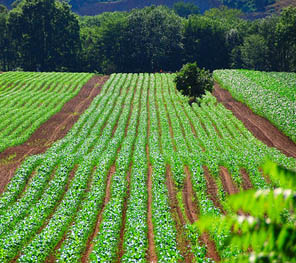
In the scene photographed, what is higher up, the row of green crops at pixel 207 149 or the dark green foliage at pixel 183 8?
the dark green foliage at pixel 183 8

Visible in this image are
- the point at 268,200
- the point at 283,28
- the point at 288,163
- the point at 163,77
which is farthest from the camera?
the point at 283,28

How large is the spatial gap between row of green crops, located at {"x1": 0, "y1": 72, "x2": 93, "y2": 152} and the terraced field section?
543 centimetres

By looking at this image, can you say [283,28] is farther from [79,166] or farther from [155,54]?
[79,166]

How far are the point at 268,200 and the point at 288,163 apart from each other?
22.3 metres

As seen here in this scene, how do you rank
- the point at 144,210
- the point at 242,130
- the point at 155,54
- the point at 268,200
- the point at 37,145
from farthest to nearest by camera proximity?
the point at 155,54
the point at 242,130
the point at 37,145
the point at 144,210
the point at 268,200

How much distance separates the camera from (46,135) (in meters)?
31.2

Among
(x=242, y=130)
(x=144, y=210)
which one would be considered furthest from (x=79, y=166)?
(x=242, y=130)

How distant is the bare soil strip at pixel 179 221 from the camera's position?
12.9 meters

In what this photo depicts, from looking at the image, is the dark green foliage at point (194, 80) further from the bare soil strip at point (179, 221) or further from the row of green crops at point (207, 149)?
the bare soil strip at point (179, 221)

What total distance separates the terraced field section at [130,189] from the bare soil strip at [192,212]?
0.05 meters

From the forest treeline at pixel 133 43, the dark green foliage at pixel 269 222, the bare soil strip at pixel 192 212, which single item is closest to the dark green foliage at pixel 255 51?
the forest treeline at pixel 133 43

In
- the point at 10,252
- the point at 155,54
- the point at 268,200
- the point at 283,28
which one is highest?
the point at 283,28

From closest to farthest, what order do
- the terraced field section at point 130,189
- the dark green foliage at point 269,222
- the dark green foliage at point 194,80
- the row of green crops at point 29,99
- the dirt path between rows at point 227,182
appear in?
the dark green foliage at point 269,222 → the terraced field section at point 130,189 → the dirt path between rows at point 227,182 → the row of green crops at point 29,99 → the dark green foliage at point 194,80

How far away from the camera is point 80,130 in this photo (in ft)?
106
